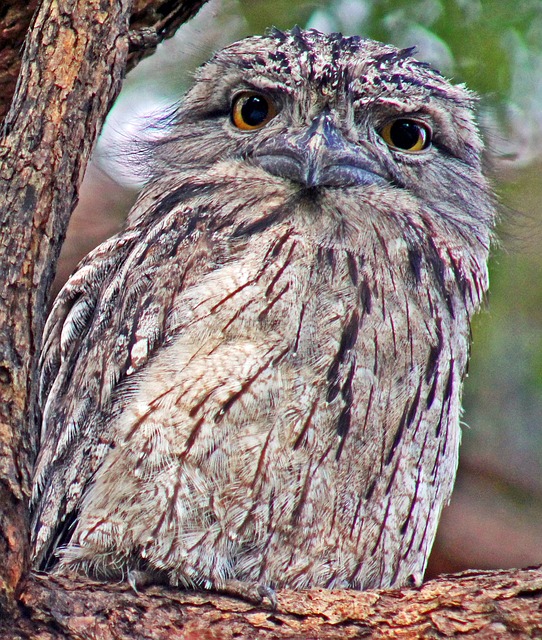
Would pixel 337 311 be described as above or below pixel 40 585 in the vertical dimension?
above

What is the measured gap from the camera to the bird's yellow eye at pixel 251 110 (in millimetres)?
2803

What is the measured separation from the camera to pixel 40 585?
1.90 metres

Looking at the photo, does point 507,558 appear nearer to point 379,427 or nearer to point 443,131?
point 379,427

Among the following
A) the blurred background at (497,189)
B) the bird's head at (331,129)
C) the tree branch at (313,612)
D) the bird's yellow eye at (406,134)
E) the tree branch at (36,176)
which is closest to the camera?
the tree branch at (36,176)

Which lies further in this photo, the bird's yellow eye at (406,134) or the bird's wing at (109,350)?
the bird's yellow eye at (406,134)

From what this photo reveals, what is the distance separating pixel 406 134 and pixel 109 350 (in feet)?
3.80

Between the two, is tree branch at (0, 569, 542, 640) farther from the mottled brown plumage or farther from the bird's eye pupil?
the bird's eye pupil

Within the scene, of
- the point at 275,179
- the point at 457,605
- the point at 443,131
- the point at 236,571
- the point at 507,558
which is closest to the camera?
the point at 457,605

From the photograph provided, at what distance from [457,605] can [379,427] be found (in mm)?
652

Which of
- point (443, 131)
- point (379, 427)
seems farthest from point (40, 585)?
point (443, 131)

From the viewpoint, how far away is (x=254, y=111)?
2.84m

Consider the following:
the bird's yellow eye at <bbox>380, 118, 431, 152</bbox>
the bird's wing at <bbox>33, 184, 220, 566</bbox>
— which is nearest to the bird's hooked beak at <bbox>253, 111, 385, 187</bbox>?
the bird's yellow eye at <bbox>380, 118, 431, 152</bbox>

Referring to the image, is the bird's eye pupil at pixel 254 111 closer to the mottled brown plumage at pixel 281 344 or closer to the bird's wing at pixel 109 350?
the mottled brown plumage at pixel 281 344

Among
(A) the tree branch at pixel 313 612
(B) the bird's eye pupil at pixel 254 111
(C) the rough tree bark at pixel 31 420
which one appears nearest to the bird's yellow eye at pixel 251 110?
(B) the bird's eye pupil at pixel 254 111
